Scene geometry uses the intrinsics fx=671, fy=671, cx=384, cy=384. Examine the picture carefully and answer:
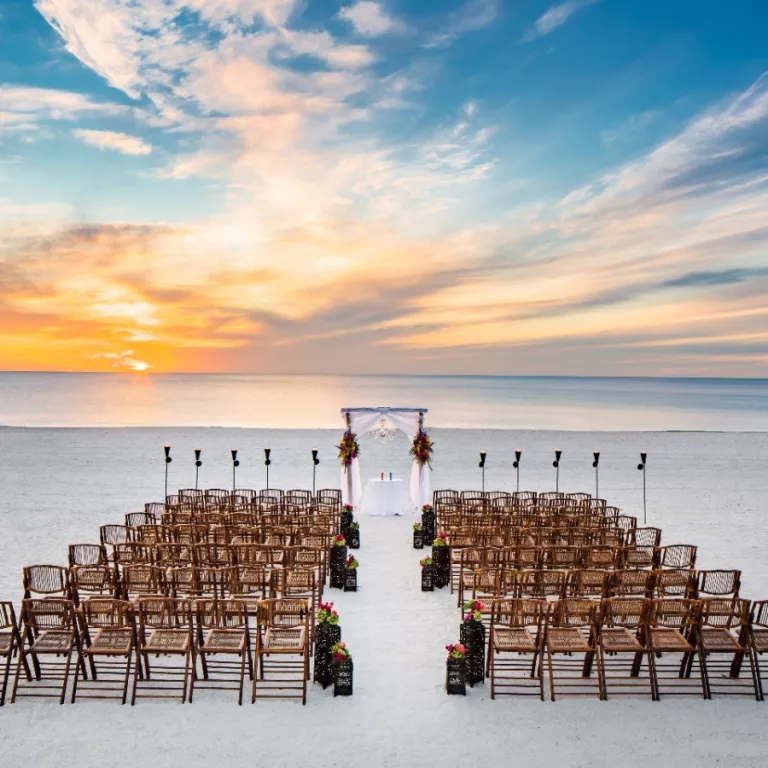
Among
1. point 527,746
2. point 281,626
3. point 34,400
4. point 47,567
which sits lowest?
point 527,746

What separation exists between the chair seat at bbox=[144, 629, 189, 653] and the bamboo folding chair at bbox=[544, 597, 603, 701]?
3.82m

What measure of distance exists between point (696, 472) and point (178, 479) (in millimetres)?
19455

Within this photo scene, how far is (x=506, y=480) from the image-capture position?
24891 mm

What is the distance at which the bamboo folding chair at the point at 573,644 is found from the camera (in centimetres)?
712

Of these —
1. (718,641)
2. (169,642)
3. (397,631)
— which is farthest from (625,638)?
(169,642)

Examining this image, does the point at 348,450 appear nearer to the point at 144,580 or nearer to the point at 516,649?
the point at 144,580

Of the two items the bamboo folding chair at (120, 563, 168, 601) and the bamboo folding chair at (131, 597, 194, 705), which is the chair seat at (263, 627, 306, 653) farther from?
the bamboo folding chair at (120, 563, 168, 601)

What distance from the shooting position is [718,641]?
7.40m

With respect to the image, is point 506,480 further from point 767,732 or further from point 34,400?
point 34,400

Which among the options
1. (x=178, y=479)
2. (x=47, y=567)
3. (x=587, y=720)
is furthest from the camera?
(x=178, y=479)

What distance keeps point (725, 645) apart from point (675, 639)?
0.57m

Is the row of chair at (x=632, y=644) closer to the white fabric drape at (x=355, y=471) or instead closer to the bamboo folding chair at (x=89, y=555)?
the bamboo folding chair at (x=89, y=555)

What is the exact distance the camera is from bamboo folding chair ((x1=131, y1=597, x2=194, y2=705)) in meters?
6.89

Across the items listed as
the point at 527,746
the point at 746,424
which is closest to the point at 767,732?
the point at 527,746
